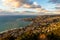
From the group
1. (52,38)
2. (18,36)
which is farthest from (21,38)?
(52,38)

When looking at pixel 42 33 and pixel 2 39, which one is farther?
pixel 42 33

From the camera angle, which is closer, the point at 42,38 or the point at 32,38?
the point at 42,38

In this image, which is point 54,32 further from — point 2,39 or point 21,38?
point 2,39

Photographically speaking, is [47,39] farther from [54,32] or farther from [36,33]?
[54,32]

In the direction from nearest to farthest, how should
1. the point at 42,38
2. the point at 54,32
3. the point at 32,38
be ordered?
1. the point at 42,38
2. the point at 32,38
3. the point at 54,32

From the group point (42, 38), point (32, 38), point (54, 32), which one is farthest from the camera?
point (54, 32)

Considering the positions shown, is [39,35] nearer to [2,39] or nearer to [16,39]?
[16,39]

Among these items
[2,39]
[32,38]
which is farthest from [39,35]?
[2,39]
